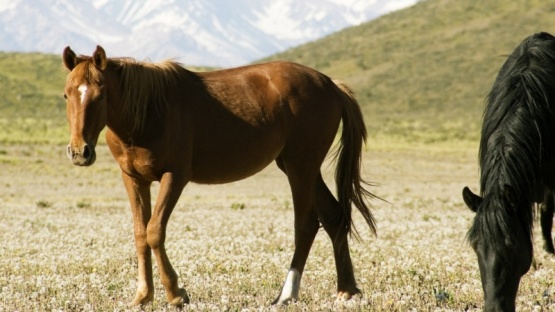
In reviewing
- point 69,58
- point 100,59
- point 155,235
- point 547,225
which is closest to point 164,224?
point 155,235

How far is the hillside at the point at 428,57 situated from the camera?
8112 cm

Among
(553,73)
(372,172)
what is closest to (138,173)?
(553,73)

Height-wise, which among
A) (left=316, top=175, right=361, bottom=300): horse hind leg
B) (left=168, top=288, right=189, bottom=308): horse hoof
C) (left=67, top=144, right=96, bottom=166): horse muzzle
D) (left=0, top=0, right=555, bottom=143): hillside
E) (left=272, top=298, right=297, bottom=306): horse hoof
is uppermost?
(left=0, top=0, right=555, bottom=143): hillside

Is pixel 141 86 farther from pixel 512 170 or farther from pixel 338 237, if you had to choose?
pixel 512 170

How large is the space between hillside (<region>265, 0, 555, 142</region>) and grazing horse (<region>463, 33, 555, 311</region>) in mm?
56323

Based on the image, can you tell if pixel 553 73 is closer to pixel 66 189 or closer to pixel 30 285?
pixel 30 285

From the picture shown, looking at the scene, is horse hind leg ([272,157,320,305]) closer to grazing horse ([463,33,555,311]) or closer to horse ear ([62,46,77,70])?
grazing horse ([463,33,555,311])

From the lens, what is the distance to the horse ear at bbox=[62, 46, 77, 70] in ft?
26.3

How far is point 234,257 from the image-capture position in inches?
472

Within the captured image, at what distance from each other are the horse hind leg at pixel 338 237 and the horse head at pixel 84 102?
8.97 feet

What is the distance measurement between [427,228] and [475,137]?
43.3m

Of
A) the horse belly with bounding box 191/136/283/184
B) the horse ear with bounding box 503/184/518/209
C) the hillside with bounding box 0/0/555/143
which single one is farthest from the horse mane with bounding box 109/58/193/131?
the hillside with bounding box 0/0/555/143

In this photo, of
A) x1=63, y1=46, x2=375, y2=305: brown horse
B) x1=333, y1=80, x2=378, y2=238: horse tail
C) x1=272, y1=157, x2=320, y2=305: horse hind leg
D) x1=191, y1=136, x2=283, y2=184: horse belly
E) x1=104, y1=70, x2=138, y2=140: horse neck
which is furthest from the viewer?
x1=333, y1=80, x2=378, y2=238: horse tail

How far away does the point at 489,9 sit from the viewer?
111 meters
